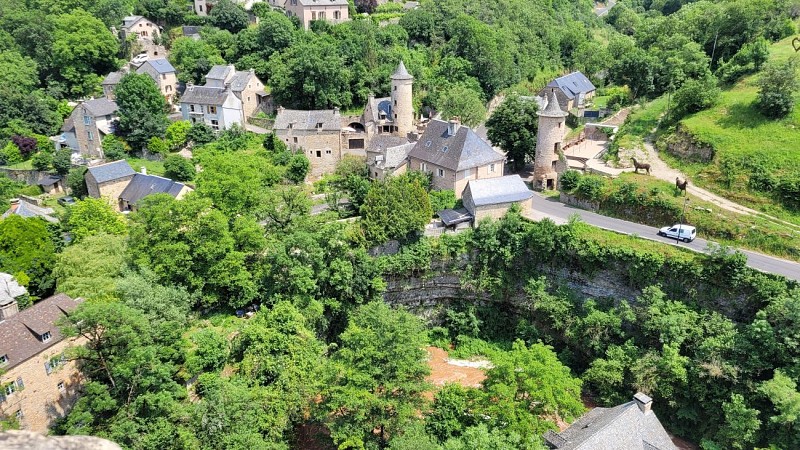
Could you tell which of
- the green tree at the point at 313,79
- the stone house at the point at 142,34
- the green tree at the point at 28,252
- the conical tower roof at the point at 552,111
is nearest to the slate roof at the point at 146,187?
the green tree at the point at 28,252

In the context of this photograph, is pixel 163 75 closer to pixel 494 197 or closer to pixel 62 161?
pixel 62 161

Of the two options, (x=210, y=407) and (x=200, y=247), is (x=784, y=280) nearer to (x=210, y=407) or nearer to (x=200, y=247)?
(x=210, y=407)

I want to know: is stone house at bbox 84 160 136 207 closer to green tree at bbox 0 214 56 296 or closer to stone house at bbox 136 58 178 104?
green tree at bbox 0 214 56 296

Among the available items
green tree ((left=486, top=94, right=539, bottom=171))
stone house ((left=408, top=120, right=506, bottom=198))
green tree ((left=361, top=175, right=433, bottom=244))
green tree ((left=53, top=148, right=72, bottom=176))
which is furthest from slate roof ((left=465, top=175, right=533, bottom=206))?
green tree ((left=53, top=148, right=72, bottom=176))

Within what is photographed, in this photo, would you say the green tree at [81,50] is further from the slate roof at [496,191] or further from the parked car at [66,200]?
the slate roof at [496,191]

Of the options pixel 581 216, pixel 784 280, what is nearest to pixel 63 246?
pixel 581 216
